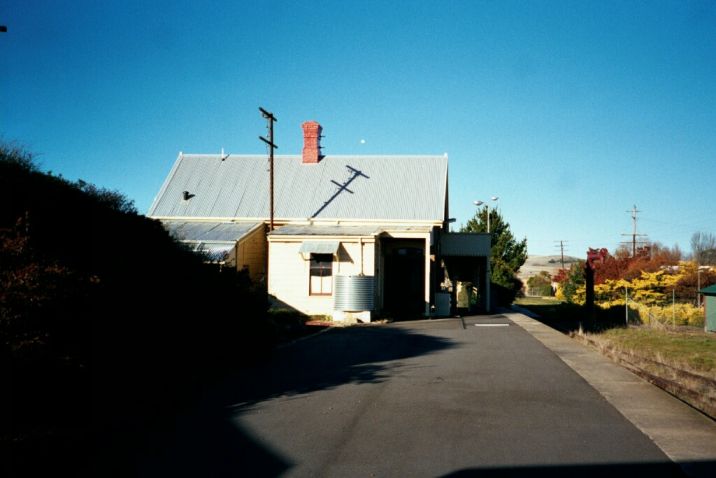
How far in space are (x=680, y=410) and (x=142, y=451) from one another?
589 centimetres

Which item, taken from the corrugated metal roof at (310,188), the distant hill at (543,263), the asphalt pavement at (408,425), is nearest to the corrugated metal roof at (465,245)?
the corrugated metal roof at (310,188)

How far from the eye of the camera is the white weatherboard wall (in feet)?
74.4

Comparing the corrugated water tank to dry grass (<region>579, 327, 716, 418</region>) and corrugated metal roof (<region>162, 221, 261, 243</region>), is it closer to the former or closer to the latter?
corrugated metal roof (<region>162, 221, 261, 243</region>)

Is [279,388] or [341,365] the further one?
[341,365]

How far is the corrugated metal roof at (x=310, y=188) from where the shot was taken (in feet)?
88.9

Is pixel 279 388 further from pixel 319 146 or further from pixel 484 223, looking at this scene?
pixel 484 223

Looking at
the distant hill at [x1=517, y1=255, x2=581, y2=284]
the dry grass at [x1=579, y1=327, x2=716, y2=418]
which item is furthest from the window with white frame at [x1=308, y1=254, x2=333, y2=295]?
the distant hill at [x1=517, y1=255, x2=581, y2=284]

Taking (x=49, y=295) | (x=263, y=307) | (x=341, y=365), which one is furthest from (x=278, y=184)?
(x=49, y=295)

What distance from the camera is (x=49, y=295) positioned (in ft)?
20.2

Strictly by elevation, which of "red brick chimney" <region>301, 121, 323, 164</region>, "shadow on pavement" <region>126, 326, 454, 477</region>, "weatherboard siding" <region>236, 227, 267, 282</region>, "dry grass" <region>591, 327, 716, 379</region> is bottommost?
"dry grass" <region>591, 327, 716, 379</region>

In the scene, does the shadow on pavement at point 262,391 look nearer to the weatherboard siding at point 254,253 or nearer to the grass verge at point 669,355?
the grass verge at point 669,355

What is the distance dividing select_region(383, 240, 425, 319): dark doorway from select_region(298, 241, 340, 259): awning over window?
3.64m

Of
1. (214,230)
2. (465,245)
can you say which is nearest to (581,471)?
(214,230)

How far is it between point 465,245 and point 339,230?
6.55m
